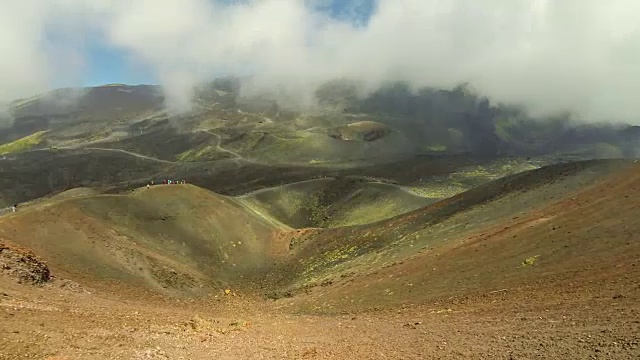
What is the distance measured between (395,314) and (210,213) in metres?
37.6

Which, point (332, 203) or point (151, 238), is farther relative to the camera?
point (332, 203)

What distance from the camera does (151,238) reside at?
48.8 metres

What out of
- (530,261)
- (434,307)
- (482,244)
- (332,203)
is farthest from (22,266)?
(332,203)

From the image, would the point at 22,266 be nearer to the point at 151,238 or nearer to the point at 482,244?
the point at 151,238

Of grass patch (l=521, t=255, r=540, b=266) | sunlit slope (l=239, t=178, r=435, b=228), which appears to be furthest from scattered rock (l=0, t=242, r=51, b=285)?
sunlit slope (l=239, t=178, r=435, b=228)

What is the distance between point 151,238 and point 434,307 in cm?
3234

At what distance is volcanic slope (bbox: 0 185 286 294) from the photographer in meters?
36.3

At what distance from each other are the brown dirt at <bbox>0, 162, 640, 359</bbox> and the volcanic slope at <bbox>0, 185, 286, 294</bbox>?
2.75 m

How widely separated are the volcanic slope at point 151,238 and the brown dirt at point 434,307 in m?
2.75

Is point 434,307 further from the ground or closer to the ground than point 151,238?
closer to the ground

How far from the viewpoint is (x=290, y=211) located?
92.1m

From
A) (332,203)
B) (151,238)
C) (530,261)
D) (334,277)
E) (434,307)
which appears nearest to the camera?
(434,307)

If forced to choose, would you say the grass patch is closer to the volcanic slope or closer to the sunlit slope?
the volcanic slope

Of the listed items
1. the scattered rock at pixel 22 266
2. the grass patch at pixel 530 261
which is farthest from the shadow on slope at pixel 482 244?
the scattered rock at pixel 22 266
